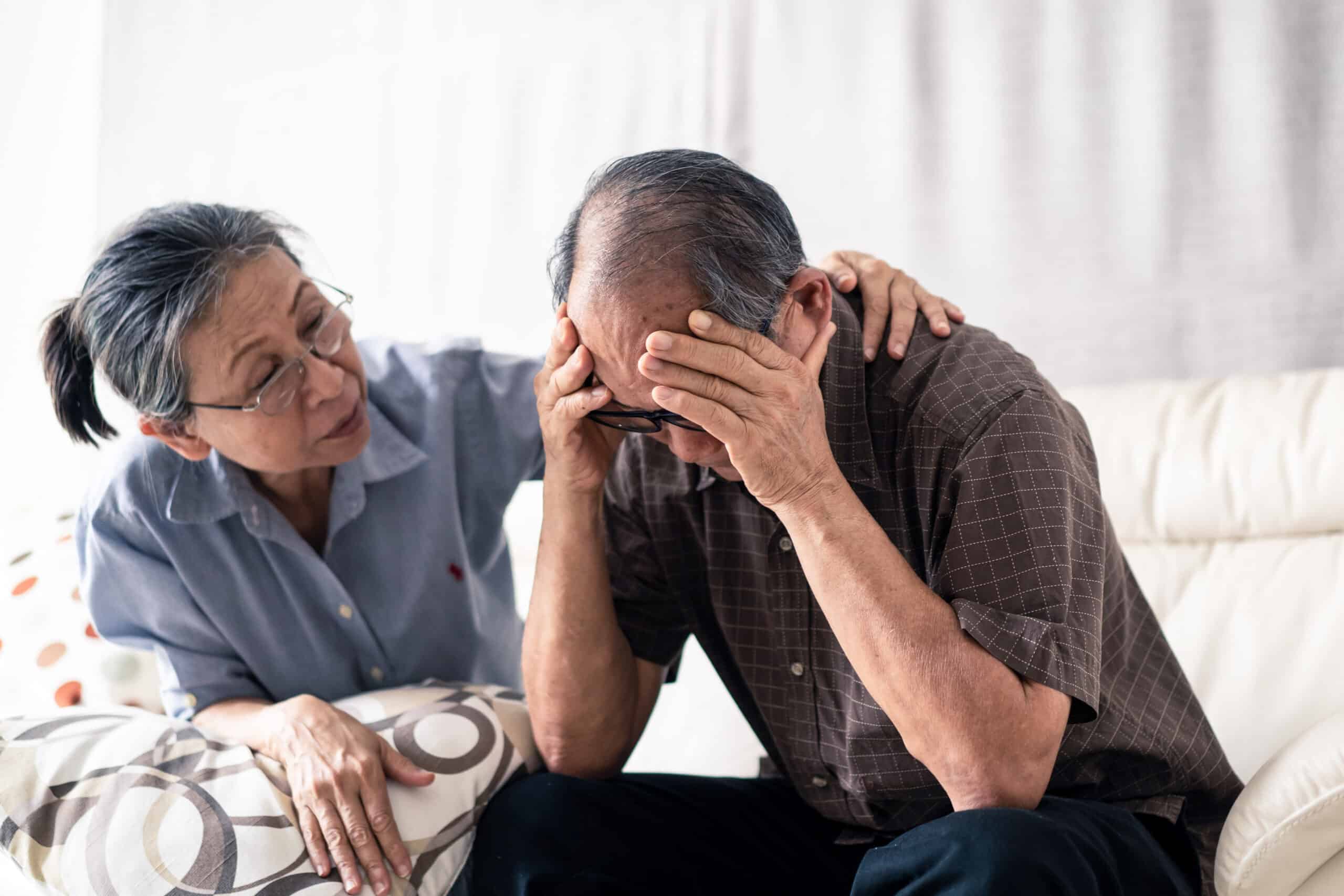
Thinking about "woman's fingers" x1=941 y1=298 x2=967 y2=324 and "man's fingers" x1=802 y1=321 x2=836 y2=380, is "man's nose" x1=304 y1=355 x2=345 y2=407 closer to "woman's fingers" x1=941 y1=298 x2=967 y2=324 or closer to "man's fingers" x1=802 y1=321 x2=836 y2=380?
"man's fingers" x1=802 y1=321 x2=836 y2=380

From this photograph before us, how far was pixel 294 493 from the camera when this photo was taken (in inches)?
67.7

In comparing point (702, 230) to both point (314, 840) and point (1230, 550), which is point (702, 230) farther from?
point (1230, 550)

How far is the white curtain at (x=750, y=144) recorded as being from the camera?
2.09 m

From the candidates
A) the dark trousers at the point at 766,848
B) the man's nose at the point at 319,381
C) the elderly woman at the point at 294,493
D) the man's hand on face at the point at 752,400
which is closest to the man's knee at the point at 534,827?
Result: the dark trousers at the point at 766,848

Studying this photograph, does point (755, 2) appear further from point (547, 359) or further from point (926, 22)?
point (547, 359)

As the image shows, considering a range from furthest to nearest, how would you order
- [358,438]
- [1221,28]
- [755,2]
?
1. [755,2]
2. [1221,28]
3. [358,438]

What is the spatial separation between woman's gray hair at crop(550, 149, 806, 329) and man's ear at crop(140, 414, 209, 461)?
73cm

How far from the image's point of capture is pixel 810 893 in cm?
137

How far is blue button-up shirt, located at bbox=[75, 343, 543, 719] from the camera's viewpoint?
161cm

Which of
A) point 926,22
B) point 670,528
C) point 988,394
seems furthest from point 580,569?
point 926,22

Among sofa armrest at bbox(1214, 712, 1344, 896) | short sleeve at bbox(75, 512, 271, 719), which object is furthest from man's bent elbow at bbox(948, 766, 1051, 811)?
short sleeve at bbox(75, 512, 271, 719)

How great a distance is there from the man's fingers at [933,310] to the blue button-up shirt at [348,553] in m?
0.66

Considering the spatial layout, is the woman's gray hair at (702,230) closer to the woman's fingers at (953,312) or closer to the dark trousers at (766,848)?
the woman's fingers at (953,312)

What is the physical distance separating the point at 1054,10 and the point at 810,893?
5.91ft
